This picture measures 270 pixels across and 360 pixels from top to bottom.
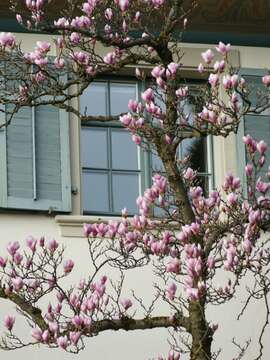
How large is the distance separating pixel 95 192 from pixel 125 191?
10.2 inches

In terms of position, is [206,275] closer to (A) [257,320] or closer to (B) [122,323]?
(B) [122,323]

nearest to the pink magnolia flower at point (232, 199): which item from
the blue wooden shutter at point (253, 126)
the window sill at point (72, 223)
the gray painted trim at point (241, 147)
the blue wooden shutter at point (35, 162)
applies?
the window sill at point (72, 223)

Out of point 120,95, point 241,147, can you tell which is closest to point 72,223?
point 120,95

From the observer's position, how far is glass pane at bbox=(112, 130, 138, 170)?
12.6m

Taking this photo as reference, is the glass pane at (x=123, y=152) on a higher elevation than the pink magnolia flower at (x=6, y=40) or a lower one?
lower

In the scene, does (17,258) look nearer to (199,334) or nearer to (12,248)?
(12,248)

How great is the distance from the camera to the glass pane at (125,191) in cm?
1239

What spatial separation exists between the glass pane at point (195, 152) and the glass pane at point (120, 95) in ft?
1.96

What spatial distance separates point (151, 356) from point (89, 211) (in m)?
1.38

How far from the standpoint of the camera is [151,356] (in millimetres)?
11664

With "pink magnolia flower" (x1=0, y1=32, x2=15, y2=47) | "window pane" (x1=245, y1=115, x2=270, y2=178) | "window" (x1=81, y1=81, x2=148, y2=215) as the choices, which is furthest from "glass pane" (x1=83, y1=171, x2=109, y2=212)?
"pink magnolia flower" (x1=0, y1=32, x2=15, y2=47)

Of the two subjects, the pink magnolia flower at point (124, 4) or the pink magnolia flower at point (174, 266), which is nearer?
the pink magnolia flower at point (174, 266)

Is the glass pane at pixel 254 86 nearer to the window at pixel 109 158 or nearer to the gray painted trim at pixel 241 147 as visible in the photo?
the gray painted trim at pixel 241 147

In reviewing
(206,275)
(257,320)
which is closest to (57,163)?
(257,320)
